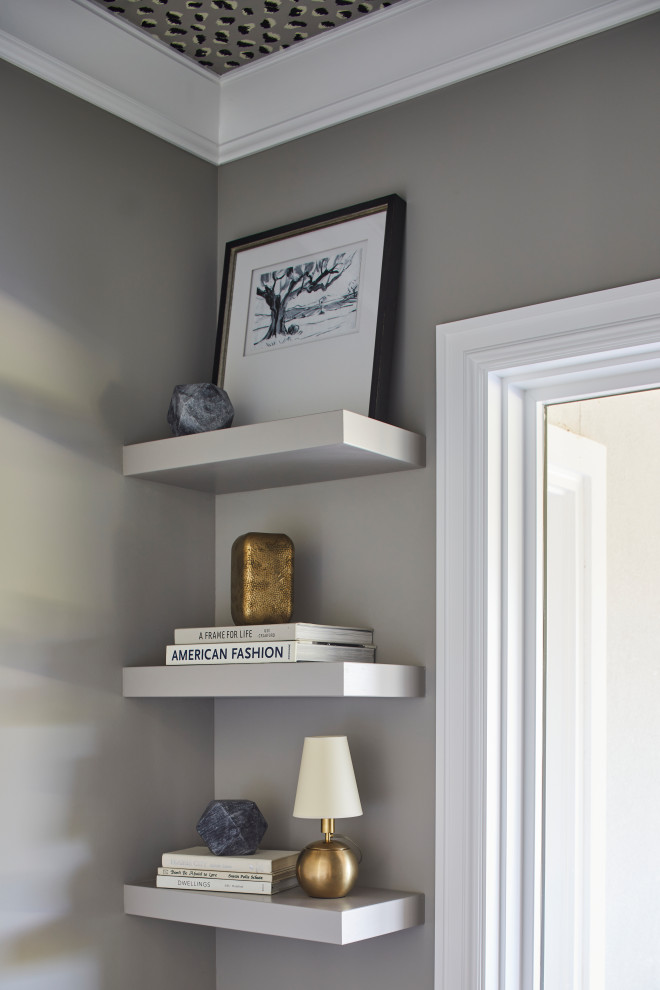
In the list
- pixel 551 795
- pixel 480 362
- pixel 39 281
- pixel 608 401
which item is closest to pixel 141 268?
pixel 39 281

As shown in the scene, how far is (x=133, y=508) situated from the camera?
1.76 meters

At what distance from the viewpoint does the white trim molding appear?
1.50 m

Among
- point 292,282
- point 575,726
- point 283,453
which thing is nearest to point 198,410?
point 283,453

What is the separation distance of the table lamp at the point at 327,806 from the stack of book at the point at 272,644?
0.13 meters

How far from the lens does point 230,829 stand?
161cm

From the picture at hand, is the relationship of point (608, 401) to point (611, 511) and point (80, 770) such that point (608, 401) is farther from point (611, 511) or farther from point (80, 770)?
point (80, 770)

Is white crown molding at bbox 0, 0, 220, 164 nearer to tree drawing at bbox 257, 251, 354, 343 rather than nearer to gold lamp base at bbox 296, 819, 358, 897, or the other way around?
tree drawing at bbox 257, 251, 354, 343

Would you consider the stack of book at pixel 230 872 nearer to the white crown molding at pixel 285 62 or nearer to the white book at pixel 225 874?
the white book at pixel 225 874

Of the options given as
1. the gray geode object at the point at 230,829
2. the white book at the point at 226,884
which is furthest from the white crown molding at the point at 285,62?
the white book at the point at 226,884

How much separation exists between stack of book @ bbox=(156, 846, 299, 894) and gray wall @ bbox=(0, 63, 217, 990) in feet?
0.31

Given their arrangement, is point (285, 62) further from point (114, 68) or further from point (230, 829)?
point (230, 829)

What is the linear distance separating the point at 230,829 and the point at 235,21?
1.32 metres

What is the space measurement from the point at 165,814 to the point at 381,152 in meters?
1.19

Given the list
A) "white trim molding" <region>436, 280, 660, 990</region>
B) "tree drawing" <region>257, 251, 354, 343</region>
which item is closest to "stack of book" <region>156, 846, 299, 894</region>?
"white trim molding" <region>436, 280, 660, 990</region>
